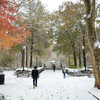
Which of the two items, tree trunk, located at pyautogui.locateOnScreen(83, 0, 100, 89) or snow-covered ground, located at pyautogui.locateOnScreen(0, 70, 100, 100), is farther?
tree trunk, located at pyautogui.locateOnScreen(83, 0, 100, 89)

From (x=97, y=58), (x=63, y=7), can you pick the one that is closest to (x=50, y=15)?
(x=63, y=7)

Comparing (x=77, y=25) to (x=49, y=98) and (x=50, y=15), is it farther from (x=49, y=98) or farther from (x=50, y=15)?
(x=49, y=98)

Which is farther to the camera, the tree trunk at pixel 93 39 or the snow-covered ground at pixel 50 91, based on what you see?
the tree trunk at pixel 93 39

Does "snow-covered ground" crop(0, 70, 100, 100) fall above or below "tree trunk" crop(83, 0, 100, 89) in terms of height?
below

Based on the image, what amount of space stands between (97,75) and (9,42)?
36.5ft

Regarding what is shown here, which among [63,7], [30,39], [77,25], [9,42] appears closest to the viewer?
[9,42]

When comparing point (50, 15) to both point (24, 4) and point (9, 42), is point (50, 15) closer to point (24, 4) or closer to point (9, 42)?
point (24, 4)

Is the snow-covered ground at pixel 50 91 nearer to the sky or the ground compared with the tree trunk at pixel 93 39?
nearer to the ground

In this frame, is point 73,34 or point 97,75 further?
point 73,34

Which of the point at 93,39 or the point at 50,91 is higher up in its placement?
the point at 93,39

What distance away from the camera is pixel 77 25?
73.5 feet

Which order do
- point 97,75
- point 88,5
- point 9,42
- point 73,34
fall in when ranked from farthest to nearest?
point 73,34 → point 9,42 → point 88,5 → point 97,75

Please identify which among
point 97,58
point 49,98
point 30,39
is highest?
point 30,39

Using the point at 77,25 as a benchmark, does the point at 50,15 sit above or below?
above
